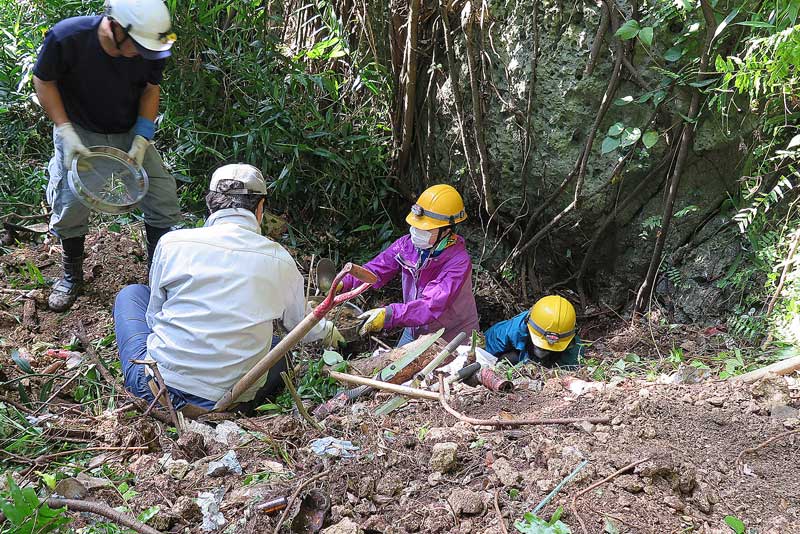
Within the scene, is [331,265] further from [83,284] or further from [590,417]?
[590,417]

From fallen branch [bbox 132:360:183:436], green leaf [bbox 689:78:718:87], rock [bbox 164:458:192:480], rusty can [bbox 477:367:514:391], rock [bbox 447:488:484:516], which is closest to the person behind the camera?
rock [bbox 447:488:484:516]

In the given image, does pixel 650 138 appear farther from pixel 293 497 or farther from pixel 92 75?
pixel 92 75

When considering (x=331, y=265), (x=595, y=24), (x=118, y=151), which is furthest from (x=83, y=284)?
(x=595, y=24)

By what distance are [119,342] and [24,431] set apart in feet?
2.10

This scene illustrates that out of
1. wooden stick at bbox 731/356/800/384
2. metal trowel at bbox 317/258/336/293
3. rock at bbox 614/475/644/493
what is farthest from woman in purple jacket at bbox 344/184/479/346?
rock at bbox 614/475/644/493

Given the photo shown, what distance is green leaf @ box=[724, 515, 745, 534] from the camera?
152cm

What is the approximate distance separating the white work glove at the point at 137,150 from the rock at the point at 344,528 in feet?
7.55

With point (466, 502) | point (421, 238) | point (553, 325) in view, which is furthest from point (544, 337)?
point (466, 502)

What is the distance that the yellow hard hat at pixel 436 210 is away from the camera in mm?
3713

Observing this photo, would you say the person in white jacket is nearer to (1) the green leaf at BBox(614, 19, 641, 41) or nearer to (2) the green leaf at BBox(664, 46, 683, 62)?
(1) the green leaf at BBox(614, 19, 641, 41)

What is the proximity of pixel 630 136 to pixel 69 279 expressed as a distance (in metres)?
3.32

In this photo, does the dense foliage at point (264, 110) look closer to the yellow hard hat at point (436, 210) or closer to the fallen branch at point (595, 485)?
the yellow hard hat at point (436, 210)

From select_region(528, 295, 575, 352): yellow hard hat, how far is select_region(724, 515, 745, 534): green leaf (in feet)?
6.77

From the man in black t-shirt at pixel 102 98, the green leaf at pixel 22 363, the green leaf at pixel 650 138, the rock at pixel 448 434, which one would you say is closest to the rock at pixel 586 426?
the rock at pixel 448 434
